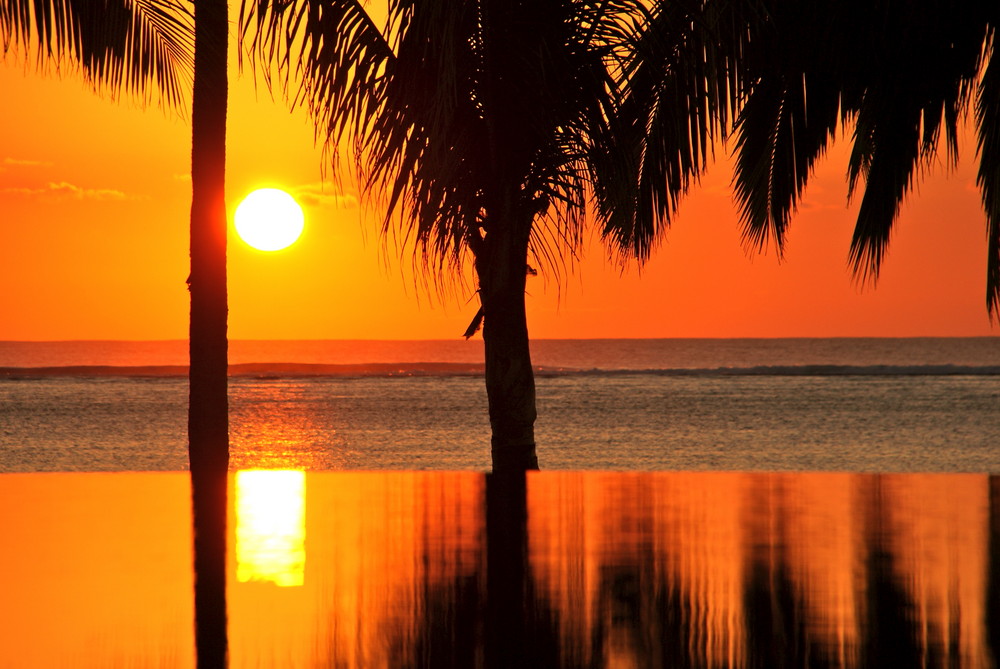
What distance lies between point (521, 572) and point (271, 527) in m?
0.55

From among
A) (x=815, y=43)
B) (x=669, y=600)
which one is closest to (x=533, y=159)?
(x=815, y=43)

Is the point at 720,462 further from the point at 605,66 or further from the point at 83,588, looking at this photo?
the point at 83,588

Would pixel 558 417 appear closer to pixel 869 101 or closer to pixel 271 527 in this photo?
pixel 869 101

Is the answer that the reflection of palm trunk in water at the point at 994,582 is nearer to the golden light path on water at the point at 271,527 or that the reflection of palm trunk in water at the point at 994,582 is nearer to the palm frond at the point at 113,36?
the golden light path on water at the point at 271,527

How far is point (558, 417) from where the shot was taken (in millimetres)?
25781

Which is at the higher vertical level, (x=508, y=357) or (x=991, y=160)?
(x=991, y=160)

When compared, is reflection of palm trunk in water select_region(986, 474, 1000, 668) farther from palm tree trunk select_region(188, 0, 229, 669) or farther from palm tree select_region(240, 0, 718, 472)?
palm tree trunk select_region(188, 0, 229, 669)

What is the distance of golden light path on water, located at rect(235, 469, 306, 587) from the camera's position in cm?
146

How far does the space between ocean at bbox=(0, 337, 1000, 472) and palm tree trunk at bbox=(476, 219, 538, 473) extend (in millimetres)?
11041

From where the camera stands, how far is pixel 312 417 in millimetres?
26031

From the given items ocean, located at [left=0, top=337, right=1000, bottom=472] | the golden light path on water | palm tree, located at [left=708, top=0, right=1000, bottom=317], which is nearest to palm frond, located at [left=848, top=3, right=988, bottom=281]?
palm tree, located at [left=708, top=0, right=1000, bottom=317]

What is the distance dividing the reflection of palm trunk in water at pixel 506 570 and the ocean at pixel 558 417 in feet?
44.0

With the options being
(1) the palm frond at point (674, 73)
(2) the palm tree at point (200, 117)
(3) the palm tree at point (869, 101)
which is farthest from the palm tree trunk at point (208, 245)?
(3) the palm tree at point (869, 101)

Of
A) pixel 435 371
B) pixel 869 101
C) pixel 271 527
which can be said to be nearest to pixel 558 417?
pixel 869 101
